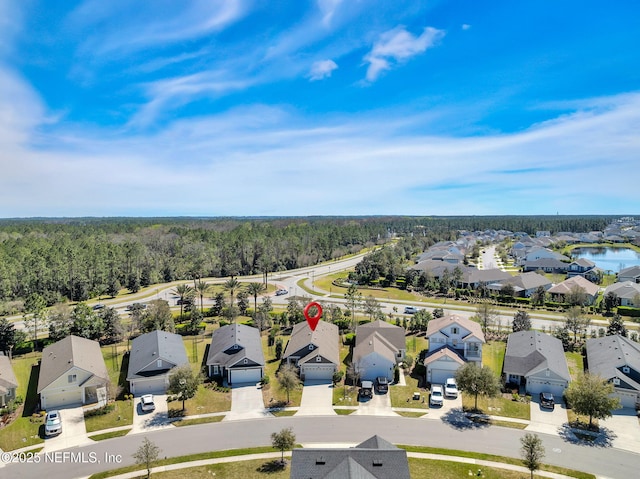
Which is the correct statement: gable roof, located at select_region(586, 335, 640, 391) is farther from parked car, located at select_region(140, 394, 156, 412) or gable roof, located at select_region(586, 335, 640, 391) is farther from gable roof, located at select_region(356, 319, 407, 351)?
parked car, located at select_region(140, 394, 156, 412)

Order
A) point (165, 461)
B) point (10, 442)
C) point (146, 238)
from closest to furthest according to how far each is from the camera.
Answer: point (165, 461) → point (10, 442) → point (146, 238)

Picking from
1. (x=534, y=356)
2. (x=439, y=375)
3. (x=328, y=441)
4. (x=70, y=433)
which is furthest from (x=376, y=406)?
(x=70, y=433)

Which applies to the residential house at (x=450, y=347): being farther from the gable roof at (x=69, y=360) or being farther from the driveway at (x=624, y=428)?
the gable roof at (x=69, y=360)

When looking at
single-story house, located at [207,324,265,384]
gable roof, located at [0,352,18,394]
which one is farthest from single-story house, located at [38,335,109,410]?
single-story house, located at [207,324,265,384]

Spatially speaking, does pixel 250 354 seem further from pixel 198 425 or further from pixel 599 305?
pixel 599 305

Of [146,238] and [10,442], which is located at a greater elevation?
[146,238]


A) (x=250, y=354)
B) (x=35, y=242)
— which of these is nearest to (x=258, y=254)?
(x=35, y=242)
